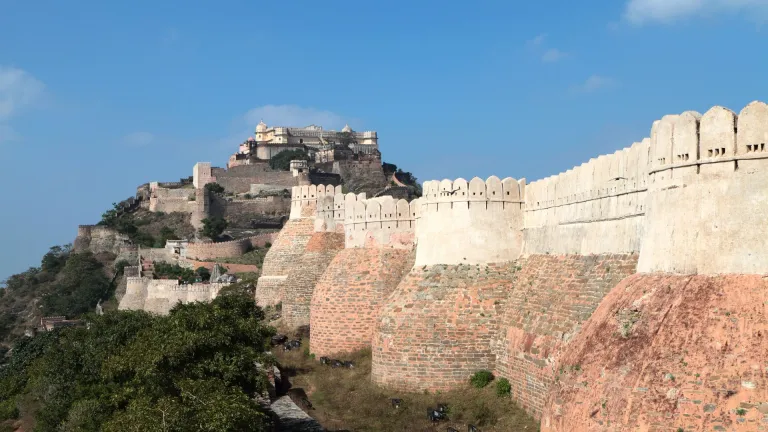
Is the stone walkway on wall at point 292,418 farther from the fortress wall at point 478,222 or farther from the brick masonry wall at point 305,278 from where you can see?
the brick masonry wall at point 305,278

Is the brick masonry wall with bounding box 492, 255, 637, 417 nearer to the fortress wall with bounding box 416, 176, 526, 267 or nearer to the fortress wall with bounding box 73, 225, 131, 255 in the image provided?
the fortress wall with bounding box 416, 176, 526, 267

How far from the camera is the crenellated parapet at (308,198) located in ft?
92.3

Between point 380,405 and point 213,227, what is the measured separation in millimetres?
54652

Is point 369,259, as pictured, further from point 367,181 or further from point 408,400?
point 367,181

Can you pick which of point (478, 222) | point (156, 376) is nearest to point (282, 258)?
point (478, 222)

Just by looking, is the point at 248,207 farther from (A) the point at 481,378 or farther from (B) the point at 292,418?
(A) the point at 481,378

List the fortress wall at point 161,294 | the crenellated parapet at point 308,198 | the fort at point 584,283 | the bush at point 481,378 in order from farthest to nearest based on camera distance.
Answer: the fortress wall at point 161,294 < the crenellated parapet at point 308,198 < the bush at point 481,378 < the fort at point 584,283

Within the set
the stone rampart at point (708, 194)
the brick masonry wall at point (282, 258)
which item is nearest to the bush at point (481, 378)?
the stone rampart at point (708, 194)

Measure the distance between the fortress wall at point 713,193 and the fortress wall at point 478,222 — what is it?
8230 mm

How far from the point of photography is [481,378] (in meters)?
17.4

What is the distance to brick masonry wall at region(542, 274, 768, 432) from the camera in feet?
27.3

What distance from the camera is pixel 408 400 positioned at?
17875mm

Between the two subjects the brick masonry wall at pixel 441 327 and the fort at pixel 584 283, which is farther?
the brick masonry wall at pixel 441 327

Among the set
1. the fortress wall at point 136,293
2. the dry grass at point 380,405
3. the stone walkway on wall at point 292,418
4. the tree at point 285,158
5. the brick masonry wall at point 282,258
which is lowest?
the stone walkway on wall at point 292,418
